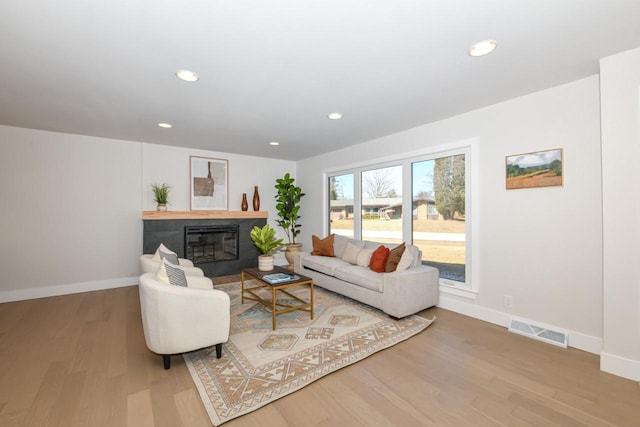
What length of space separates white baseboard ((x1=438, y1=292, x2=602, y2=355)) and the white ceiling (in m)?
2.42

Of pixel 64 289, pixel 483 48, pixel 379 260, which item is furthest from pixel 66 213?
pixel 483 48

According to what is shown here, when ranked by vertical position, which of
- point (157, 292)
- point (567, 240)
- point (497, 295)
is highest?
point (567, 240)

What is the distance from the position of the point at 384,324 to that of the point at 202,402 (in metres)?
2.01

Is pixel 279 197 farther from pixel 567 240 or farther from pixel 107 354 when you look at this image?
pixel 567 240

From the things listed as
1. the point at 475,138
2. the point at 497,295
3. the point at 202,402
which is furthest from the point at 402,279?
the point at 202,402

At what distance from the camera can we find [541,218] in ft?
9.53

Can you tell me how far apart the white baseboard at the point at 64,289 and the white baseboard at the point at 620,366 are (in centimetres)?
622

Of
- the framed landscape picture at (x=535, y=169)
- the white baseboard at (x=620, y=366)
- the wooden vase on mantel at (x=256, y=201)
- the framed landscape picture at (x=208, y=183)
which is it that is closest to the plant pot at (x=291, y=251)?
the wooden vase on mantel at (x=256, y=201)

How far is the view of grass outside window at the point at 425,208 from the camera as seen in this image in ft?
12.1

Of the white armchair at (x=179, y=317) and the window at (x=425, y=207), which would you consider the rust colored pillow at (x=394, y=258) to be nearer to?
the window at (x=425, y=207)

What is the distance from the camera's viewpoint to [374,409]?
1.85 metres

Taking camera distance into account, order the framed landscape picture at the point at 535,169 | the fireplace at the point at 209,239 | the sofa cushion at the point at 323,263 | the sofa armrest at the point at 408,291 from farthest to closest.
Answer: the fireplace at the point at 209,239, the sofa cushion at the point at 323,263, the sofa armrest at the point at 408,291, the framed landscape picture at the point at 535,169

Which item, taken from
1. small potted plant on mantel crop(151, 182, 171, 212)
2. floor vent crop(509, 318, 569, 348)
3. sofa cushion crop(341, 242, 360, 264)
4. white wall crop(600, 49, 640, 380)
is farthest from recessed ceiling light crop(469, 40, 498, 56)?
small potted plant on mantel crop(151, 182, 171, 212)

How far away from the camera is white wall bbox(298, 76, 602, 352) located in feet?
8.55
